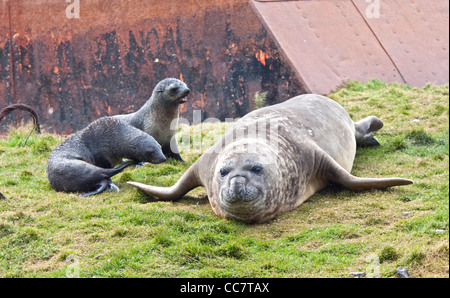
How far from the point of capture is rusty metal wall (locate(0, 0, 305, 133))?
38.9ft

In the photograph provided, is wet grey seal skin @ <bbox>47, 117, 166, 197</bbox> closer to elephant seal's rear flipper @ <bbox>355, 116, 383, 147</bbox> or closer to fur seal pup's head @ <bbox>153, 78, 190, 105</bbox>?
fur seal pup's head @ <bbox>153, 78, 190, 105</bbox>

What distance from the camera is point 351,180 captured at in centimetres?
661

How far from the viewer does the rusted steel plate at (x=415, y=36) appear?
1252cm

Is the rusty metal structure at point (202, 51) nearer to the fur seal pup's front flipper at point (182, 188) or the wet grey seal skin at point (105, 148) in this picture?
the wet grey seal skin at point (105, 148)

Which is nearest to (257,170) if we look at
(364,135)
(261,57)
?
(364,135)

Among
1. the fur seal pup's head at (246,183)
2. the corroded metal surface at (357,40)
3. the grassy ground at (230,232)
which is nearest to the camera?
the grassy ground at (230,232)

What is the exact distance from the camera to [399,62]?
1249 cm

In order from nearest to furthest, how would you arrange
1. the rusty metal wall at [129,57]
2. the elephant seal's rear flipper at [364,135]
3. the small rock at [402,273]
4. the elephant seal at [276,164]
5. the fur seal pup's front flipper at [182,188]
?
the small rock at [402,273]
the elephant seal at [276,164]
the fur seal pup's front flipper at [182,188]
the elephant seal's rear flipper at [364,135]
the rusty metal wall at [129,57]

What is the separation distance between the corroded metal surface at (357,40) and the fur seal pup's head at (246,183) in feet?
17.8

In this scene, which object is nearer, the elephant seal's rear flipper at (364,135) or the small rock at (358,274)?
the small rock at (358,274)

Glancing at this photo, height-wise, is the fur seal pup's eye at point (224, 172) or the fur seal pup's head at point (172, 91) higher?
the fur seal pup's eye at point (224, 172)

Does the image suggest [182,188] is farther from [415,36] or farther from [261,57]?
[415,36]

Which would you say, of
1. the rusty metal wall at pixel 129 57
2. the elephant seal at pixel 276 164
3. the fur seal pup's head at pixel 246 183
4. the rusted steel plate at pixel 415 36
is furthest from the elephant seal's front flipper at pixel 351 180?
the rusted steel plate at pixel 415 36
